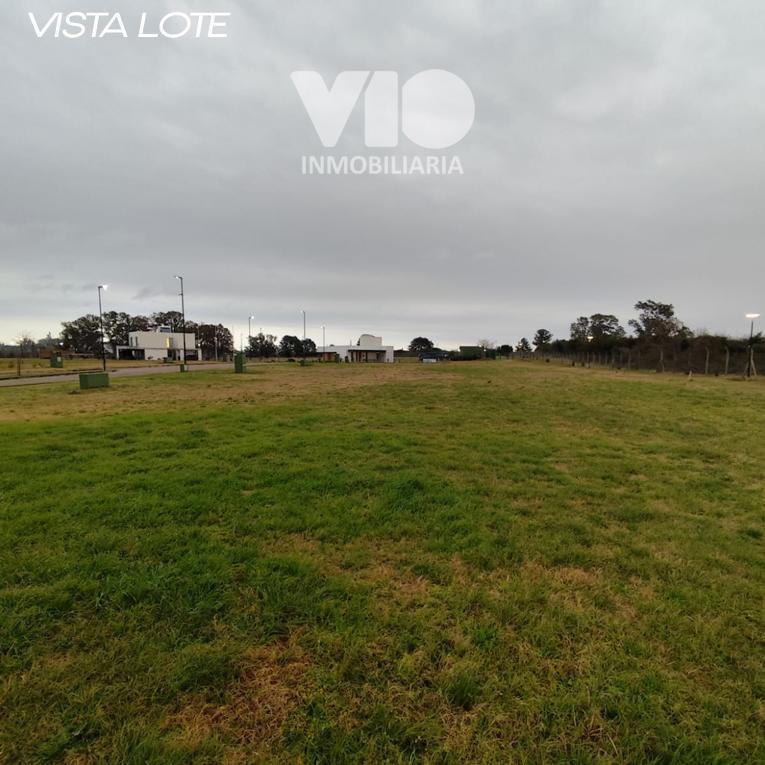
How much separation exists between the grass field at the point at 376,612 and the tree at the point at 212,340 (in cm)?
10628

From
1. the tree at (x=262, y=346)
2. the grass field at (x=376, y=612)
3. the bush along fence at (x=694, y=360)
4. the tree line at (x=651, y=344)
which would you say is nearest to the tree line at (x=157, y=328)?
the tree at (x=262, y=346)

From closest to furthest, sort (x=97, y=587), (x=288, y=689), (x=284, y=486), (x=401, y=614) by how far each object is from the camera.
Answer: (x=288, y=689), (x=401, y=614), (x=97, y=587), (x=284, y=486)

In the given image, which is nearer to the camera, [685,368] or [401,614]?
[401,614]

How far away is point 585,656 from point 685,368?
135ft

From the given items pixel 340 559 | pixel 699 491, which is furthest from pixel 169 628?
pixel 699 491

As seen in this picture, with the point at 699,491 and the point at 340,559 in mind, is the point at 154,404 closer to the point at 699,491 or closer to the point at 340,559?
the point at 340,559

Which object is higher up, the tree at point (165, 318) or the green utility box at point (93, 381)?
Result: the tree at point (165, 318)

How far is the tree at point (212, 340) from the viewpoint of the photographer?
105m

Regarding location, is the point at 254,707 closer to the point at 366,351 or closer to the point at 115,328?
the point at 366,351

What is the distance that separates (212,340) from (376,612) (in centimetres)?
11588

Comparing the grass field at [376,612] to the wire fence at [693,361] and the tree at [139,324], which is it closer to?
the wire fence at [693,361]

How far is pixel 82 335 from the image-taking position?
98688 millimetres

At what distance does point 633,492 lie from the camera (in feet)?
16.0

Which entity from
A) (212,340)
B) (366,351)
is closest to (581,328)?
(366,351)
